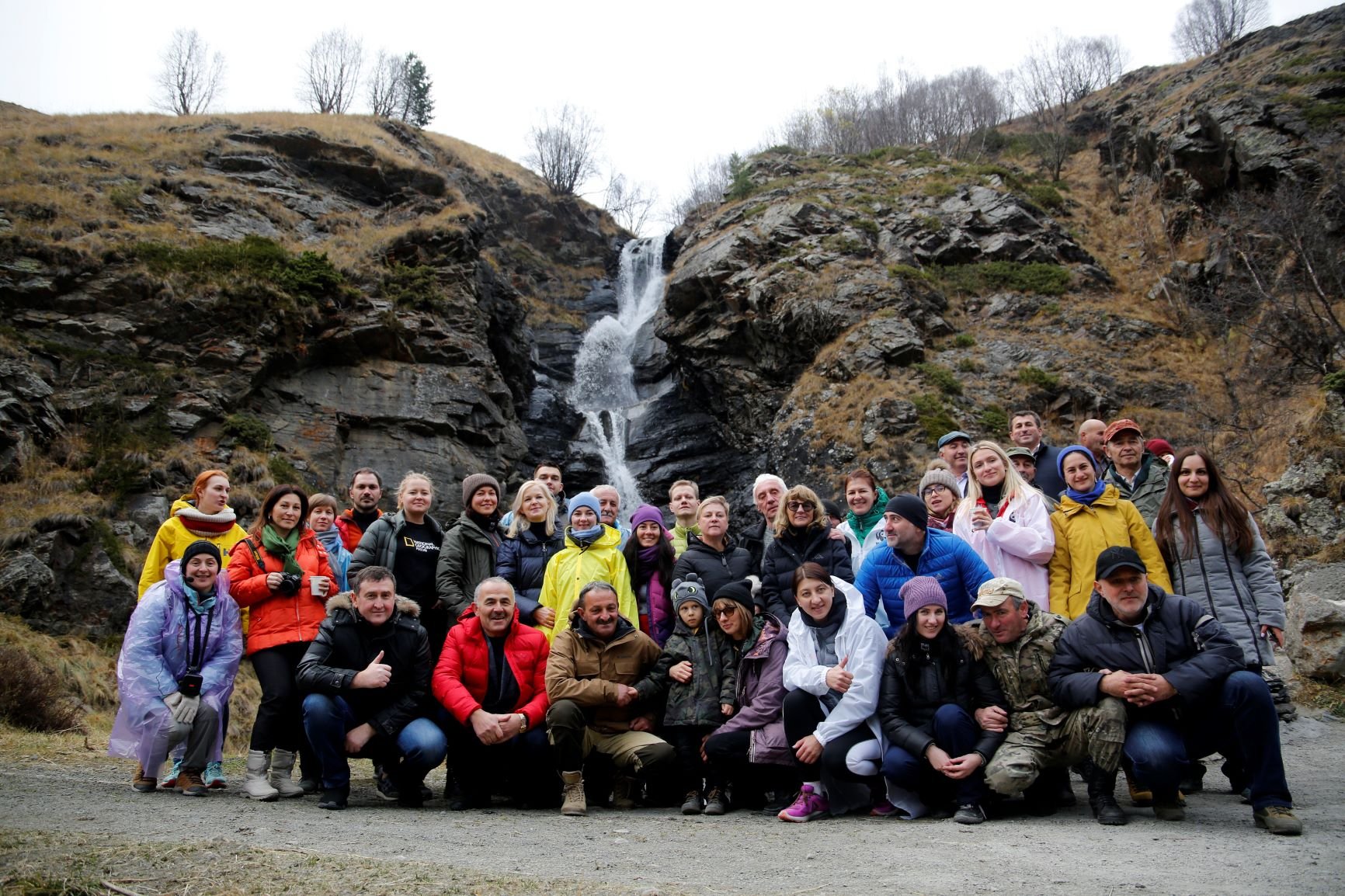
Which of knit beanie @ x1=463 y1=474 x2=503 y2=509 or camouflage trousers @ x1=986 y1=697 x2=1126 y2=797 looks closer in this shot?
camouflage trousers @ x1=986 y1=697 x2=1126 y2=797

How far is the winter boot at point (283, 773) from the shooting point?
551 centimetres

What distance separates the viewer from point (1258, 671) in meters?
4.90

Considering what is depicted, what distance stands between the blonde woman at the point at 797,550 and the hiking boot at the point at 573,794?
1.88 metres

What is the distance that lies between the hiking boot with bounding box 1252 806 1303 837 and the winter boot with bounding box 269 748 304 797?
6000 mm

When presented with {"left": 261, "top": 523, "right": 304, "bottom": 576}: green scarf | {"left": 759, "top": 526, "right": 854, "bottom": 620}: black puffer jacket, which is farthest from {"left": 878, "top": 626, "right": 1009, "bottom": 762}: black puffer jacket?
{"left": 261, "top": 523, "right": 304, "bottom": 576}: green scarf

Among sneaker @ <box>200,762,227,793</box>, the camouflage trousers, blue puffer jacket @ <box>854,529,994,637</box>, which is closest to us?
the camouflage trousers

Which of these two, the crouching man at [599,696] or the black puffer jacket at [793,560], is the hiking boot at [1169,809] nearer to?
the black puffer jacket at [793,560]

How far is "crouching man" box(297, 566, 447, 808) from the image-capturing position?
5.24 meters

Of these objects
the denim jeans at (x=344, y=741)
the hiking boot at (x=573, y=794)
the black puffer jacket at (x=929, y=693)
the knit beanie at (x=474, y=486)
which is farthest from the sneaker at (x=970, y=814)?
the knit beanie at (x=474, y=486)

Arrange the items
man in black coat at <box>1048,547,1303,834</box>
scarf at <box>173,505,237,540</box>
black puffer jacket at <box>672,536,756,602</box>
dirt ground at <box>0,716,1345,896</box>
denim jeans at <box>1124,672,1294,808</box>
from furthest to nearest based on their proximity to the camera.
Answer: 1. black puffer jacket at <box>672,536,756,602</box>
2. scarf at <box>173,505,237,540</box>
3. man in black coat at <box>1048,547,1303,834</box>
4. denim jeans at <box>1124,672,1294,808</box>
5. dirt ground at <box>0,716,1345,896</box>

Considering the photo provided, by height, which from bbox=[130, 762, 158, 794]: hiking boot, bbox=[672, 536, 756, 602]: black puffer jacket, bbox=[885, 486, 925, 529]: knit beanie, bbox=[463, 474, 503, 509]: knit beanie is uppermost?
bbox=[463, 474, 503, 509]: knit beanie

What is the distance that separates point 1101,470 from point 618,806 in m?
5.25

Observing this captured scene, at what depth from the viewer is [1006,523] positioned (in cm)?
570

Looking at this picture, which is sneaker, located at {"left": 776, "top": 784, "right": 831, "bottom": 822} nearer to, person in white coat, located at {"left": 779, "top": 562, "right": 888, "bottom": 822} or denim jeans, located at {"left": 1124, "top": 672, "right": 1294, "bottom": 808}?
person in white coat, located at {"left": 779, "top": 562, "right": 888, "bottom": 822}
